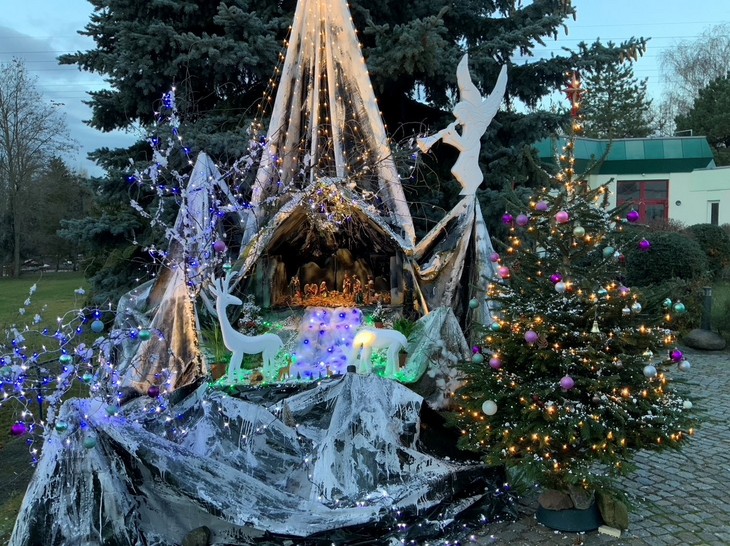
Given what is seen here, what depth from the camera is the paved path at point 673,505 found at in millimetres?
4164

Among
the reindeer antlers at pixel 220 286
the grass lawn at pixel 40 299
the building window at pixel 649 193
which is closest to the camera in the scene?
the reindeer antlers at pixel 220 286

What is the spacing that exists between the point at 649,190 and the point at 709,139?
6.62m

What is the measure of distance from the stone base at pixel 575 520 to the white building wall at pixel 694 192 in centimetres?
2296

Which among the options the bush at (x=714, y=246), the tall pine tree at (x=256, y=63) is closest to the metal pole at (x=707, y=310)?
the bush at (x=714, y=246)

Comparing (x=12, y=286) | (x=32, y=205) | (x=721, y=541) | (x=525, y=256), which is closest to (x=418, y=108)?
(x=525, y=256)

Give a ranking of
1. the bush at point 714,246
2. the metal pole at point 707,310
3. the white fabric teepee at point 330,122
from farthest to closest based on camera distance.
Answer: the bush at point 714,246, the metal pole at point 707,310, the white fabric teepee at point 330,122

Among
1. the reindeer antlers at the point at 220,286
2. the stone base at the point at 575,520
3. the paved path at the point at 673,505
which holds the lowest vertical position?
the paved path at the point at 673,505

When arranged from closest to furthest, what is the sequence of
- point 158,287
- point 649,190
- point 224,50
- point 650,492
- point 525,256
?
point 525,256 < point 650,492 < point 158,287 < point 224,50 < point 649,190

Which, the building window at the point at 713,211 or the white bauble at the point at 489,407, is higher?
the building window at the point at 713,211

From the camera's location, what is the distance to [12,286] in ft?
87.7

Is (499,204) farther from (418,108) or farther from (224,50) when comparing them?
(224,50)

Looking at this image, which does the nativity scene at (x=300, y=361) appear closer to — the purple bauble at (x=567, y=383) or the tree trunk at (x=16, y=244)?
the purple bauble at (x=567, y=383)

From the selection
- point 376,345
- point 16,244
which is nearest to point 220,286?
point 376,345

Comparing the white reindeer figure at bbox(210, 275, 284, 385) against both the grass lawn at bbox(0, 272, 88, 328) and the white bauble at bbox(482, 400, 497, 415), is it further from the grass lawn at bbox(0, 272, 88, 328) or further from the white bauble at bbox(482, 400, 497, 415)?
the grass lawn at bbox(0, 272, 88, 328)
